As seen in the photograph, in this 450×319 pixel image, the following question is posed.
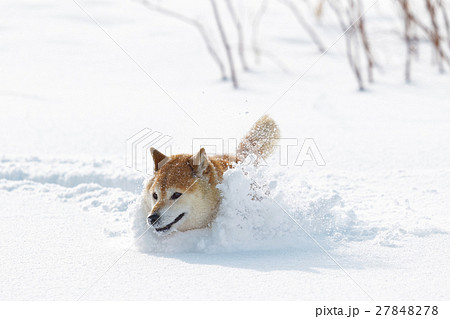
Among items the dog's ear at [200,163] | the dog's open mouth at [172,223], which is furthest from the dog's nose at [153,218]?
the dog's ear at [200,163]

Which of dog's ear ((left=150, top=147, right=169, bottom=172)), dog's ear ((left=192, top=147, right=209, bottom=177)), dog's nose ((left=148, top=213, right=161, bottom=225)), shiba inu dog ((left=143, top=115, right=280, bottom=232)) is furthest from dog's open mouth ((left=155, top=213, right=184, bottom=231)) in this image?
dog's ear ((left=150, top=147, right=169, bottom=172))

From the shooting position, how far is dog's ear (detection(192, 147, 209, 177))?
4.05 metres

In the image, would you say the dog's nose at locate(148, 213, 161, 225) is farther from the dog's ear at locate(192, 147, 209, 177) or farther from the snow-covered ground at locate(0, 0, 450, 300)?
the dog's ear at locate(192, 147, 209, 177)

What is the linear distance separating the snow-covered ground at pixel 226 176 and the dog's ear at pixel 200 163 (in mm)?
213

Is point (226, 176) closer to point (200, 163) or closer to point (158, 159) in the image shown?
point (200, 163)

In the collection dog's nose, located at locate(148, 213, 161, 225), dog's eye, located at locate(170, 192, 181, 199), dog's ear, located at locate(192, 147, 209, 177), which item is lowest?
dog's nose, located at locate(148, 213, 161, 225)

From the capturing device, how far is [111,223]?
15.1ft

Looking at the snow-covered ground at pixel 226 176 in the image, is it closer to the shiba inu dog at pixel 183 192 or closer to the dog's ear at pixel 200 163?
the shiba inu dog at pixel 183 192

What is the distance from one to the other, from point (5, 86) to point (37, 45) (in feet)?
7.77

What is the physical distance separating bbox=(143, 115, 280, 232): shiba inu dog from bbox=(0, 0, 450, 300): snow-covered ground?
0.31ft

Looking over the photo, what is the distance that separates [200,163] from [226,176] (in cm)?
20

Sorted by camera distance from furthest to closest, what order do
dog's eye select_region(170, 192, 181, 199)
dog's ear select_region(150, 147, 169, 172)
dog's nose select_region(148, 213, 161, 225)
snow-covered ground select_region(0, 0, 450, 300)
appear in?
dog's ear select_region(150, 147, 169, 172)
dog's eye select_region(170, 192, 181, 199)
dog's nose select_region(148, 213, 161, 225)
snow-covered ground select_region(0, 0, 450, 300)

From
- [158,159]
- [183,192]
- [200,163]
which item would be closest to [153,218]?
[183,192]

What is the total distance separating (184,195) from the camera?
3.98 m
